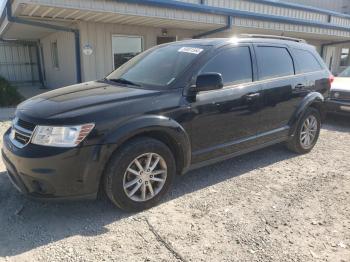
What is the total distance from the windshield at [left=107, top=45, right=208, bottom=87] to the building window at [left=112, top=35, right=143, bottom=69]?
273 inches

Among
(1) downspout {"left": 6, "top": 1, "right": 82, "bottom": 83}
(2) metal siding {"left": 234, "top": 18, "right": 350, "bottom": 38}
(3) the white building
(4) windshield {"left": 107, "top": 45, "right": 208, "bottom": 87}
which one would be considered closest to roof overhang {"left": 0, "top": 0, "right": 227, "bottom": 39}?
(3) the white building

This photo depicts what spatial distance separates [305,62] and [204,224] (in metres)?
3.46

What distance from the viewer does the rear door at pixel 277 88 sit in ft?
13.9

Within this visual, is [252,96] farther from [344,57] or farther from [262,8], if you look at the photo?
[344,57]

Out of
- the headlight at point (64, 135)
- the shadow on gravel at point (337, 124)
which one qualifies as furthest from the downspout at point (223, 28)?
the headlight at point (64, 135)

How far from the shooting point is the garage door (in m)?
18.5

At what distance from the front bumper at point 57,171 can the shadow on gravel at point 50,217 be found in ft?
0.96

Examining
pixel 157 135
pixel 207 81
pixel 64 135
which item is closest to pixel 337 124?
pixel 207 81

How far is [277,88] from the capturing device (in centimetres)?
437

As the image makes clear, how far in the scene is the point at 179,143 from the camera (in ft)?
11.0

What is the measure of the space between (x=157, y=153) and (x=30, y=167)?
1236 millimetres

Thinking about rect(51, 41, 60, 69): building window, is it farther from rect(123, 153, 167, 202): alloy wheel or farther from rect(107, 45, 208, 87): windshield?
rect(123, 153, 167, 202): alloy wheel

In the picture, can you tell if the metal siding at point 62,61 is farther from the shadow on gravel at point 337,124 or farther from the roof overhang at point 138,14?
the shadow on gravel at point 337,124

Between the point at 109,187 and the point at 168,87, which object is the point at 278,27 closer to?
the point at 168,87
